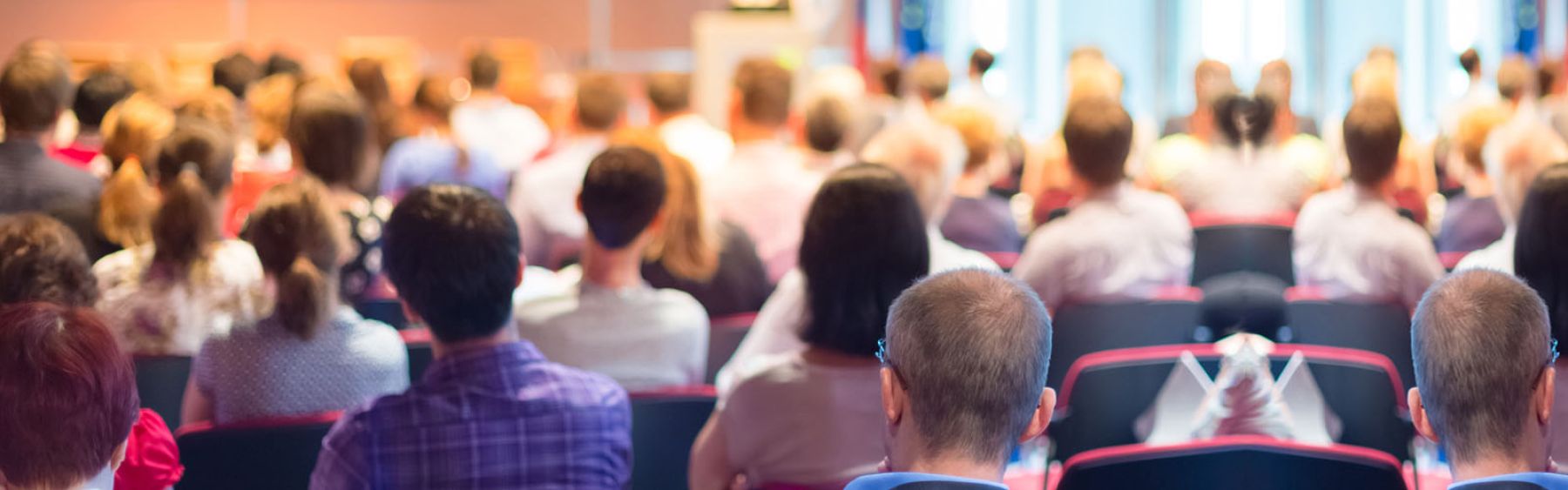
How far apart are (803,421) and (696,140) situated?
4.41m

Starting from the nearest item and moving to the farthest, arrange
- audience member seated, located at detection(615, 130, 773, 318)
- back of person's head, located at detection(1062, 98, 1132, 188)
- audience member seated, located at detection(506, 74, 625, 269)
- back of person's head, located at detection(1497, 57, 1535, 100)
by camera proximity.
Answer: audience member seated, located at detection(615, 130, 773, 318) → back of person's head, located at detection(1062, 98, 1132, 188) → audience member seated, located at detection(506, 74, 625, 269) → back of person's head, located at detection(1497, 57, 1535, 100)

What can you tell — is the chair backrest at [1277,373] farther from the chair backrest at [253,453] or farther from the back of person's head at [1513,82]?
the back of person's head at [1513,82]

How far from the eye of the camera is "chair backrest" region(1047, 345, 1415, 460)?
3.20 m

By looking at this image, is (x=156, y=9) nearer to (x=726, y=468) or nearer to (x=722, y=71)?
(x=722, y=71)

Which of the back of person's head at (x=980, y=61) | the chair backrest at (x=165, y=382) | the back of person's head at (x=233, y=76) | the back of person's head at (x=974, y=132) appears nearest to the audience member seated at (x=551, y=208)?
the back of person's head at (x=974, y=132)

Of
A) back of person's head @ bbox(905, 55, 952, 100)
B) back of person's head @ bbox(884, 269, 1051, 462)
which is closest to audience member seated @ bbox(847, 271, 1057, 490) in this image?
back of person's head @ bbox(884, 269, 1051, 462)

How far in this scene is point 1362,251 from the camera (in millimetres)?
4934

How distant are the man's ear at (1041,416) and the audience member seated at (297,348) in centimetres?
155

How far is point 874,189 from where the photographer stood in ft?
9.98

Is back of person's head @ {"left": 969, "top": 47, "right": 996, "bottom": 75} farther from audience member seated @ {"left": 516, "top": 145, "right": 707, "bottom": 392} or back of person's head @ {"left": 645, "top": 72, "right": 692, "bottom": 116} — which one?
audience member seated @ {"left": 516, "top": 145, "right": 707, "bottom": 392}

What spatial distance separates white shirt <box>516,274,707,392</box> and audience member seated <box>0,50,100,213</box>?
2474 mm

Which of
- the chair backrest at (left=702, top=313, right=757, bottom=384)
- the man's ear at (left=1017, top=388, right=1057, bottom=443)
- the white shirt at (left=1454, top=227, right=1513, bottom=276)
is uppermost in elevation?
the man's ear at (left=1017, top=388, right=1057, bottom=443)

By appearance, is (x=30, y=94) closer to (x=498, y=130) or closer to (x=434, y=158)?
(x=434, y=158)

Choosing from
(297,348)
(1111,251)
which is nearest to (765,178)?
(1111,251)
